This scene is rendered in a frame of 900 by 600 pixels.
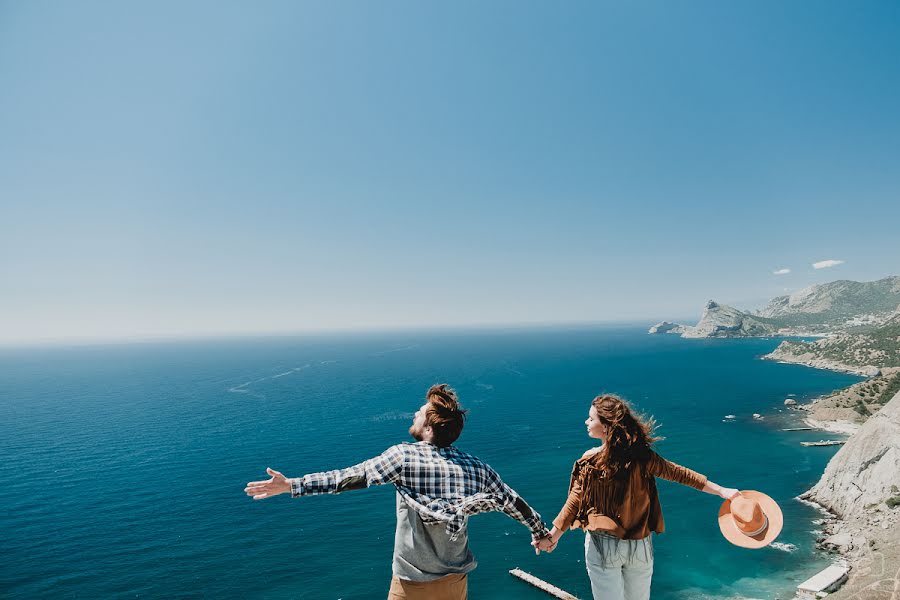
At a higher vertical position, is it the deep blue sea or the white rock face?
the white rock face

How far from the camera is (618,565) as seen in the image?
4.90 meters

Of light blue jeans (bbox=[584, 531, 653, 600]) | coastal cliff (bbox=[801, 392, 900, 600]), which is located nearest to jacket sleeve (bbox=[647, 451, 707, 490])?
light blue jeans (bbox=[584, 531, 653, 600])

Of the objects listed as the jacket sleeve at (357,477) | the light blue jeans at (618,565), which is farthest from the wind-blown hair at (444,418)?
the light blue jeans at (618,565)

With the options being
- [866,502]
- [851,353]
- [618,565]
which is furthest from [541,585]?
[851,353]

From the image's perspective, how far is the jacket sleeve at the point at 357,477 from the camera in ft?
12.4

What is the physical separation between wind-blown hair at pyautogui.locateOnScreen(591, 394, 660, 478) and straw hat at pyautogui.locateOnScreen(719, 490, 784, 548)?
3.32 ft

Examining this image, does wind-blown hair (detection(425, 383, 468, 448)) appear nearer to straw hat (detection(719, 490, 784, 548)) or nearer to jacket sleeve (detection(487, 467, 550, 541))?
jacket sleeve (detection(487, 467, 550, 541))

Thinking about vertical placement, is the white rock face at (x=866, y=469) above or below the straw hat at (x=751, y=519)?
below

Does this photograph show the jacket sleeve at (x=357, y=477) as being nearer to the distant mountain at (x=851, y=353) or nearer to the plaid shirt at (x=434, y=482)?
the plaid shirt at (x=434, y=482)

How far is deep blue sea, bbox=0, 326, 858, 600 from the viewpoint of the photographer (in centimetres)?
3516

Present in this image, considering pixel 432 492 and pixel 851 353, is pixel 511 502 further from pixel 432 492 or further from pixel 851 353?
pixel 851 353

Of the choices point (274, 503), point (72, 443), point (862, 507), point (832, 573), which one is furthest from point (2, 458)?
point (862, 507)

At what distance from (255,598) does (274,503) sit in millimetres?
21250

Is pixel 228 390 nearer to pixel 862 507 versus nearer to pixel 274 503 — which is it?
pixel 274 503
